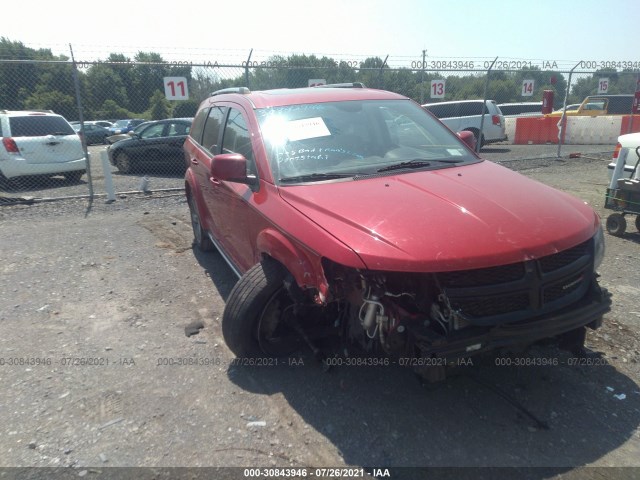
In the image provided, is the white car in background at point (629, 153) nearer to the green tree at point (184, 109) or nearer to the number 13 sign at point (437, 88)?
the number 13 sign at point (437, 88)

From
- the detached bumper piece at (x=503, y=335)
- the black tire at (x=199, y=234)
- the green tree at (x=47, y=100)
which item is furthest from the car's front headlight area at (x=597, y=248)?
the green tree at (x=47, y=100)

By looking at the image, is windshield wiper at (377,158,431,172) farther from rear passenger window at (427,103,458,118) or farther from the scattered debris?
rear passenger window at (427,103,458,118)

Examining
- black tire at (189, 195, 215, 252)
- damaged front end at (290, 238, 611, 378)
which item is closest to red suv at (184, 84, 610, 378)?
damaged front end at (290, 238, 611, 378)

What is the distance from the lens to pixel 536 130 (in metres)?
20.2

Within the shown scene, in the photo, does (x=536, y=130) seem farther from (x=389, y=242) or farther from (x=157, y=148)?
(x=389, y=242)

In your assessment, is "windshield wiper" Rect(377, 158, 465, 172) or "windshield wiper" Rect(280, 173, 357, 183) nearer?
"windshield wiper" Rect(280, 173, 357, 183)

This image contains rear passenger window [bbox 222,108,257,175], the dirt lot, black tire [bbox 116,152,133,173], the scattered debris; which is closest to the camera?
the dirt lot

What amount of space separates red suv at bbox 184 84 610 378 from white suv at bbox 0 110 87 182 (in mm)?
8068

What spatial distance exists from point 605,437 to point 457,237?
1.45 meters

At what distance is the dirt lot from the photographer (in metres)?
2.57

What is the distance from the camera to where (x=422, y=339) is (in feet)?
7.95

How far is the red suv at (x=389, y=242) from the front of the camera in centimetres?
246

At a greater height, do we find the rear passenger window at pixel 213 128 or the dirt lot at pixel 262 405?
the rear passenger window at pixel 213 128

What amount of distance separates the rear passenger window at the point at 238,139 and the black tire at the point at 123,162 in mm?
9220
